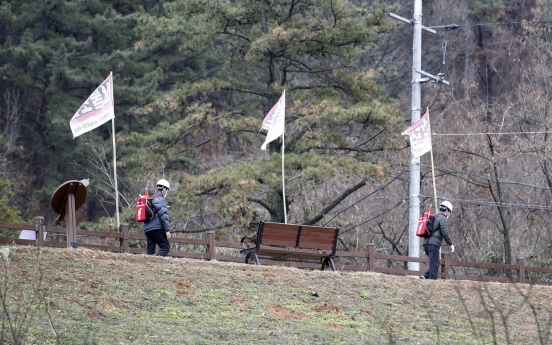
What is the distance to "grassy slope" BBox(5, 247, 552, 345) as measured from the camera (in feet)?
38.6

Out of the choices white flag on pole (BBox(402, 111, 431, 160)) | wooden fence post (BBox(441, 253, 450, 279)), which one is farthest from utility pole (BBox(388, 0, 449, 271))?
wooden fence post (BBox(441, 253, 450, 279))

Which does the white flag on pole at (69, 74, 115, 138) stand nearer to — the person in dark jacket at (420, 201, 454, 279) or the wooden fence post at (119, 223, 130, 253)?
the wooden fence post at (119, 223, 130, 253)

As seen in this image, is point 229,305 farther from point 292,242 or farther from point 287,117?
point 287,117

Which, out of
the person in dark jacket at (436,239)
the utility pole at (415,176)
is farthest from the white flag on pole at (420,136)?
the person in dark jacket at (436,239)

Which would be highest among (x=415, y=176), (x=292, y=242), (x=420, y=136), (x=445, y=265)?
(x=420, y=136)

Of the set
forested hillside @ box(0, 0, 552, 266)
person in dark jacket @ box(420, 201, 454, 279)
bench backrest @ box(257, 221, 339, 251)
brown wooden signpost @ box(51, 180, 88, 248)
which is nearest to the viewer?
brown wooden signpost @ box(51, 180, 88, 248)

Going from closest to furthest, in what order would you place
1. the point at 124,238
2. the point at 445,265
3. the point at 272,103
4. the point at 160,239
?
the point at 160,239 → the point at 124,238 → the point at 445,265 → the point at 272,103

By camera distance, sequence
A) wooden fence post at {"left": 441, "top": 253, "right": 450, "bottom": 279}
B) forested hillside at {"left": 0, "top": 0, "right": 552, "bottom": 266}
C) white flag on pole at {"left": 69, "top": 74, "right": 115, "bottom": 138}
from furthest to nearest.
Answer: forested hillside at {"left": 0, "top": 0, "right": 552, "bottom": 266} < wooden fence post at {"left": 441, "top": 253, "right": 450, "bottom": 279} < white flag on pole at {"left": 69, "top": 74, "right": 115, "bottom": 138}

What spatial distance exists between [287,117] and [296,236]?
10.9 meters

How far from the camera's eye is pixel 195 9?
1113 inches

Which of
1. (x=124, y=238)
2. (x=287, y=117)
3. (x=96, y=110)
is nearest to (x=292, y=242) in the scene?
(x=124, y=238)

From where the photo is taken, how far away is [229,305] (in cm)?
1373

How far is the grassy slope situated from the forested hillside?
32.3 ft

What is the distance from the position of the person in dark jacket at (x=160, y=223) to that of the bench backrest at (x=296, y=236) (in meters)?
1.93
